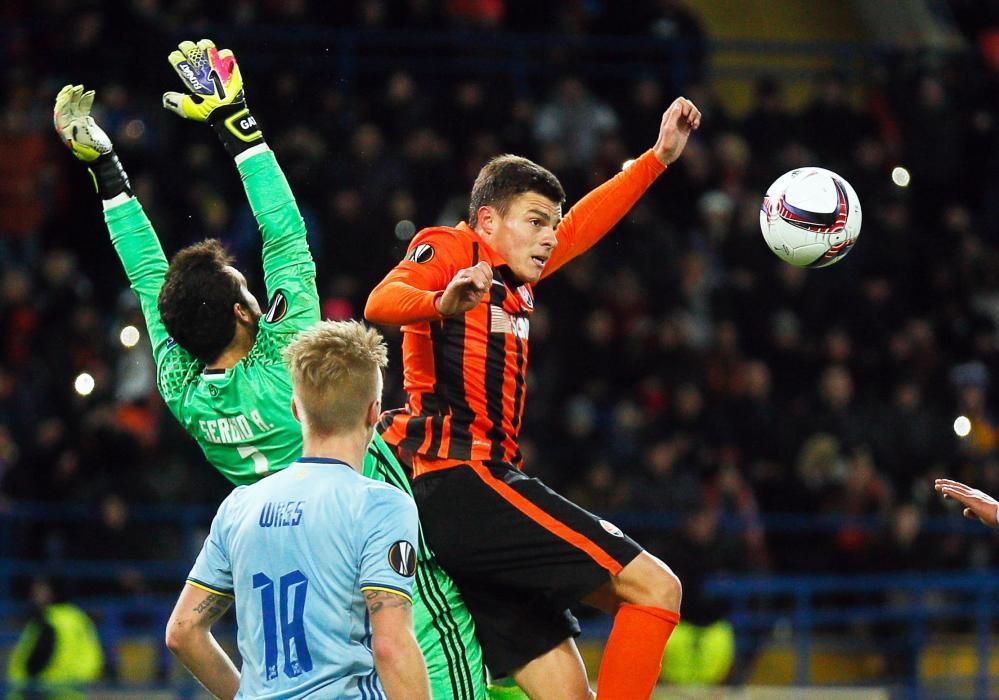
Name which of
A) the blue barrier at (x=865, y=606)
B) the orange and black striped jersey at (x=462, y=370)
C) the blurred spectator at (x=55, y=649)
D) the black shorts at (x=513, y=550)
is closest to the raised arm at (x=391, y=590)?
the black shorts at (x=513, y=550)

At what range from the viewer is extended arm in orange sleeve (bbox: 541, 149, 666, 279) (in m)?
6.34

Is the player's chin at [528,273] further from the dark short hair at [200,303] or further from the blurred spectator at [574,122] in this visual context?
the blurred spectator at [574,122]

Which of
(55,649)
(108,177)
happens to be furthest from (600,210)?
(55,649)

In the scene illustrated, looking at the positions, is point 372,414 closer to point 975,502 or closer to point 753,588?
point 975,502

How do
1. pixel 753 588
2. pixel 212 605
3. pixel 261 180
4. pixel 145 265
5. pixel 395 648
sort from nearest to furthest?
1. pixel 395 648
2. pixel 212 605
3. pixel 261 180
4. pixel 145 265
5. pixel 753 588

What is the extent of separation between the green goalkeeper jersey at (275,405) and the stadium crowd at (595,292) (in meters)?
6.03

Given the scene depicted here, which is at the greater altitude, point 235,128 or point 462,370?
point 235,128

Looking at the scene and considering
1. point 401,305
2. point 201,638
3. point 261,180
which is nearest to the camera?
point 201,638

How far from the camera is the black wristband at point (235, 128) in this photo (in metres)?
5.73

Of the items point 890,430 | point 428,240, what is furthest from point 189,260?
point 890,430

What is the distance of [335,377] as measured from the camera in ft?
14.4

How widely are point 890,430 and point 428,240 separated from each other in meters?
8.61

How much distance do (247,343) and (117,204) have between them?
842mm

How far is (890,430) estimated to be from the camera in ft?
44.1
